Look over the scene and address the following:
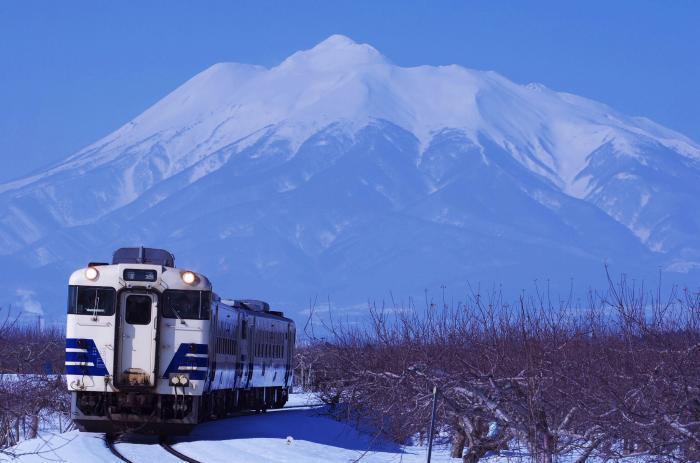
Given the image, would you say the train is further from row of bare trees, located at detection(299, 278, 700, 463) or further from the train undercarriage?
row of bare trees, located at detection(299, 278, 700, 463)

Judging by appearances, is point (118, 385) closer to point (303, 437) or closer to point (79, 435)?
point (79, 435)

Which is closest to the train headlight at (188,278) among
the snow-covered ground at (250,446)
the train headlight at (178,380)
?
the train headlight at (178,380)

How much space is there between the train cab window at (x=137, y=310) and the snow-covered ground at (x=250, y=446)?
2.22 meters

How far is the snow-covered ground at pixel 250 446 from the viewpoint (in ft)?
82.5

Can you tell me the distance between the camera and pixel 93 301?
27578 mm

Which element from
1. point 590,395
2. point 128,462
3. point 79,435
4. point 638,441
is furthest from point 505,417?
point 79,435

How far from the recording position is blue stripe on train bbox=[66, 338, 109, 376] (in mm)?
27250

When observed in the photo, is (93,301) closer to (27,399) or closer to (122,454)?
(122,454)

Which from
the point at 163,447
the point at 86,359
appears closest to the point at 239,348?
the point at 86,359

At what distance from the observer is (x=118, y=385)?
27.3 metres

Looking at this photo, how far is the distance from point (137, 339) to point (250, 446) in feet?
9.24

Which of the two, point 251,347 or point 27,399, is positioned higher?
point 251,347

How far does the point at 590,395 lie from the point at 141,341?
9.80 meters

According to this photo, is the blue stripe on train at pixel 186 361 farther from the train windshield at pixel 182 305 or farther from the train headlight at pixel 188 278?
the train headlight at pixel 188 278
